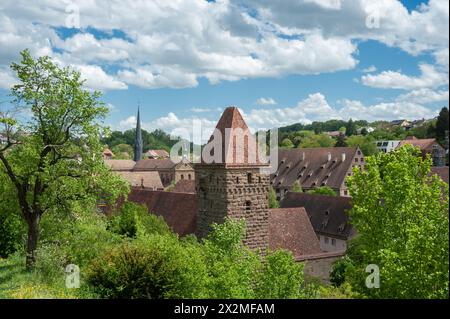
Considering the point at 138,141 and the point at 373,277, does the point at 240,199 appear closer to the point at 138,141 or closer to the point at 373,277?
the point at 373,277

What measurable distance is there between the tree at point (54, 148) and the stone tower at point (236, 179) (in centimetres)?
526

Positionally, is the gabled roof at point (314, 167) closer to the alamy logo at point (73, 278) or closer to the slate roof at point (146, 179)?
the slate roof at point (146, 179)

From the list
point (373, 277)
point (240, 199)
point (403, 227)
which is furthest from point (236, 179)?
point (373, 277)

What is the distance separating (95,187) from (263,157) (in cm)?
864

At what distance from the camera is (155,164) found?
112 meters

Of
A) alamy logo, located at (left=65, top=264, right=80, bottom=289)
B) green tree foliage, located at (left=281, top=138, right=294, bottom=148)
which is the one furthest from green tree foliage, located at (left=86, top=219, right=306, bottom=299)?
green tree foliage, located at (left=281, top=138, right=294, bottom=148)

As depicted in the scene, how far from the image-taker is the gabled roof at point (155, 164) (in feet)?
352

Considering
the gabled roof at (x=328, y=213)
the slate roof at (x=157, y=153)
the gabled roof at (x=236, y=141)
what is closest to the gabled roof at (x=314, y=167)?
the gabled roof at (x=328, y=213)

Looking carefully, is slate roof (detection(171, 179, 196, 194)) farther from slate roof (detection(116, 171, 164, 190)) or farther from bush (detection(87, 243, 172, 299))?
bush (detection(87, 243, 172, 299))

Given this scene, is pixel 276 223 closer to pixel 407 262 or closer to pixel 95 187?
pixel 95 187

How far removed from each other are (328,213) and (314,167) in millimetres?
29797

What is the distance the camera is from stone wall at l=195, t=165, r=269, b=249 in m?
24.4
